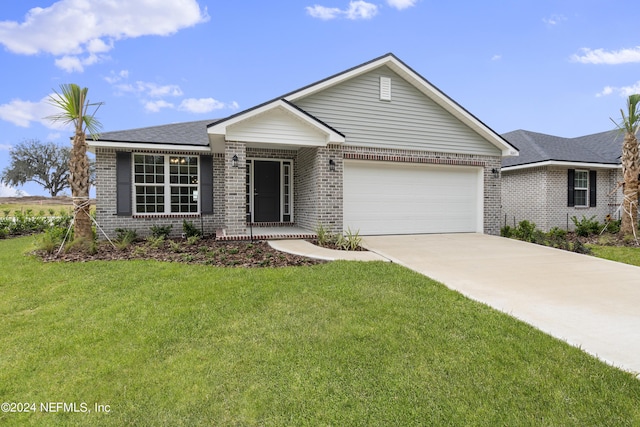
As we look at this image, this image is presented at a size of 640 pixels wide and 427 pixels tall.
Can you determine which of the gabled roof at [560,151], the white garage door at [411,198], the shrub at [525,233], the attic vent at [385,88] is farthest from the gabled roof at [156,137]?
the gabled roof at [560,151]

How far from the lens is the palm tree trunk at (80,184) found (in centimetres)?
833

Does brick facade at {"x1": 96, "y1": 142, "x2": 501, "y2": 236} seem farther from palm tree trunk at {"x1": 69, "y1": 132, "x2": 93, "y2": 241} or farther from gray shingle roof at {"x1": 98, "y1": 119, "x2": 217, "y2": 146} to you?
palm tree trunk at {"x1": 69, "y1": 132, "x2": 93, "y2": 241}

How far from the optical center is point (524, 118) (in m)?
21.6

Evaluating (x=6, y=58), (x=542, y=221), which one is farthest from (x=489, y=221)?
(x=6, y=58)

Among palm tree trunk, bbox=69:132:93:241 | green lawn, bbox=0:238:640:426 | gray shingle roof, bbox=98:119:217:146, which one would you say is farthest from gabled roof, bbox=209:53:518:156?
green lawn, bbox=0:238:640:426

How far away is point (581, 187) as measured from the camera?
50.8 feet

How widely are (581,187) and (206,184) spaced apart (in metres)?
16.1

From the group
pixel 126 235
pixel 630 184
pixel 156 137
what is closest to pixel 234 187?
pixel 126 235

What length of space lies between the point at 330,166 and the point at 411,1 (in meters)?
7.75

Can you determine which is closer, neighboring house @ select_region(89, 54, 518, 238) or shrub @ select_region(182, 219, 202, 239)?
neighboring house @ select_region(89, 54, 518, 238)

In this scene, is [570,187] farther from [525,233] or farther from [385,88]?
[385,88]

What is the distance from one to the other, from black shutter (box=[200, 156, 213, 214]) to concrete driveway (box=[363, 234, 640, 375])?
18.0 ft

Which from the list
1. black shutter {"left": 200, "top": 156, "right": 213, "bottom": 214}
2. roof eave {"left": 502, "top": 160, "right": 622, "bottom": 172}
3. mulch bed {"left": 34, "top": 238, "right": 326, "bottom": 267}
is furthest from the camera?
roof eave {"left": 502, "top": 160, "right": 622, "bottom": 172}

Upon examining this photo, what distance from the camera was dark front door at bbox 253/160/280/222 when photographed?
1169cm
